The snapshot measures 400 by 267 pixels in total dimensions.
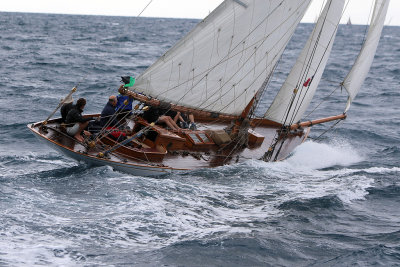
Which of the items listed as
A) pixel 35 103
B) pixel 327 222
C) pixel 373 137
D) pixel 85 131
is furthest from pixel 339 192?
pixel 35 103

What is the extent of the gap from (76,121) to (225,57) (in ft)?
15.7

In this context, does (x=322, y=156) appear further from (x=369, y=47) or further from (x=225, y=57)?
(x=225, y=57)

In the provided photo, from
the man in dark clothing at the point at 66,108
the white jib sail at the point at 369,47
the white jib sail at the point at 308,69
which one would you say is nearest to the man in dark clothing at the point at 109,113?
the man in dark clothing at the point at 66,108

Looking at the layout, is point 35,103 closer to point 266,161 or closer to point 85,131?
point 85,131

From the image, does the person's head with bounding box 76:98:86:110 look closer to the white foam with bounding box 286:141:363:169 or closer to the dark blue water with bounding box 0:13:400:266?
the dark blue water with bounding box 0:13:400:266

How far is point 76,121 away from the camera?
15914 mm

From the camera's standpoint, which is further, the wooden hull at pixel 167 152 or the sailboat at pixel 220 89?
the sailboat at pixel 220 89

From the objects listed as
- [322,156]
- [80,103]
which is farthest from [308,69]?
[80,103]

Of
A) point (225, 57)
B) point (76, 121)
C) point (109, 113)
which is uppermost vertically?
point (225, 57)

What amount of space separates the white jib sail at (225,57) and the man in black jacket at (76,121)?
1693 mm

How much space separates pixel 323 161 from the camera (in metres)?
19.2

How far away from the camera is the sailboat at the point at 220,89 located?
1578 centimetres

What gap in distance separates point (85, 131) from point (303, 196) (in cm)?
635

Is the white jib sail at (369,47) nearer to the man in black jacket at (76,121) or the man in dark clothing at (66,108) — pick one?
the man in black jacket at (76,121)
